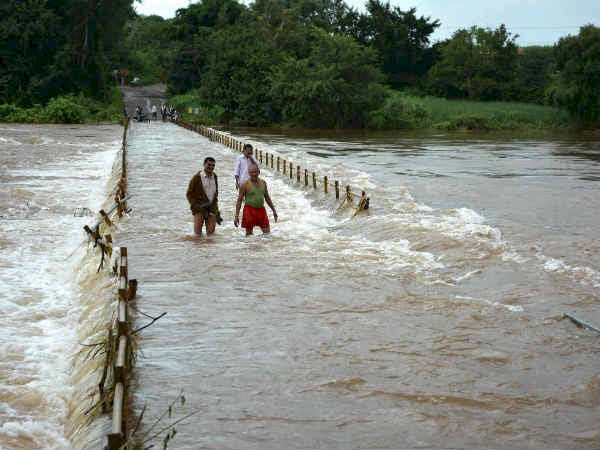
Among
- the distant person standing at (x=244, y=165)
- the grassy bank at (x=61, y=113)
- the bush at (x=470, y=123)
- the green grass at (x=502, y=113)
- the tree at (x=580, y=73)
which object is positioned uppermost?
the tree at (x=580, y=73)

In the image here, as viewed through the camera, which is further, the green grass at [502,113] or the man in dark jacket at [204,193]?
the green grass at [502,113]

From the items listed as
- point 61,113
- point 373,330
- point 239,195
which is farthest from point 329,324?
point 61,113

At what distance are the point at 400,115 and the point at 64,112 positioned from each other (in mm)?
27823

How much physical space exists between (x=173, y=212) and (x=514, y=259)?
7834 millimetres

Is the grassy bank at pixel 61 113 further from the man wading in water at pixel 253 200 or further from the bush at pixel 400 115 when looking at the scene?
the man wading in water at pixel 253 200

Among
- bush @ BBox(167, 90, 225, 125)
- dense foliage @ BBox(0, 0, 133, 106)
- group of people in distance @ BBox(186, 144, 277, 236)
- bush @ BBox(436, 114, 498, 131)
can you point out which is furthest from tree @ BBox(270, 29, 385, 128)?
group of people in distance @ BBox(186, 144, 277, 236)

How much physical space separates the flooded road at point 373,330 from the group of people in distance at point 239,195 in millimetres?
416

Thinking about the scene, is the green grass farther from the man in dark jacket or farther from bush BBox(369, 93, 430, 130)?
the man in dark jacket

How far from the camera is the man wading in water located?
478 inches

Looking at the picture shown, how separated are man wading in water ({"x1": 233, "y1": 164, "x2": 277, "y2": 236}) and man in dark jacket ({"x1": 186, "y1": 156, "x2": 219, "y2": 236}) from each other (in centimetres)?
48

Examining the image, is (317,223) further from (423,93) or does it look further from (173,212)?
(423,93)

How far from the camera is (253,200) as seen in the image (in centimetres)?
1231

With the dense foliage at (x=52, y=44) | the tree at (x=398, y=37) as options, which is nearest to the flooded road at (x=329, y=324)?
the dense foliage at (x=52, y=44)

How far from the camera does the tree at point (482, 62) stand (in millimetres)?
67812
